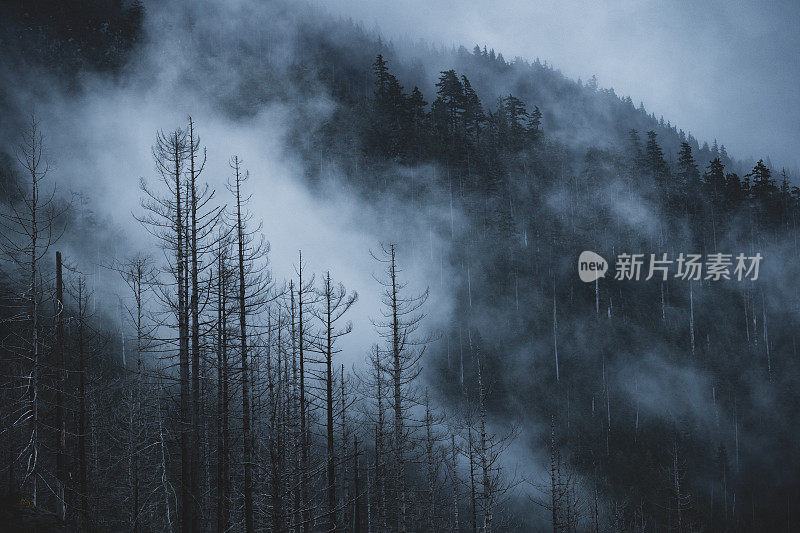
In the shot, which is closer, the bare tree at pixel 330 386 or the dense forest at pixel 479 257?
the bare tree at pixel 330 386

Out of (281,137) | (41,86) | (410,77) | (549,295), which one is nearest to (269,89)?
(281,137)

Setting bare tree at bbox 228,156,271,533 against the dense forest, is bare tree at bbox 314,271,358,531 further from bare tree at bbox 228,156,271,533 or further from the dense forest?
the dense forest

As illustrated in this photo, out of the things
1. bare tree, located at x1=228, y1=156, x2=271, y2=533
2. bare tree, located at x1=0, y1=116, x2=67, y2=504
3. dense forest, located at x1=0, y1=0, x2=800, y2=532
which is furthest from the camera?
dense forest, located at x1=0, y1=0, x2=800, y2=532

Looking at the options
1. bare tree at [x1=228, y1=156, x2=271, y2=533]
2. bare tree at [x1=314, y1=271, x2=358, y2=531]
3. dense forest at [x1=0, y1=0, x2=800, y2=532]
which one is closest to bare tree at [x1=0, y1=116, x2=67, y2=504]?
bare tree at [x1=228, y1=156, x2=271, y2=533]

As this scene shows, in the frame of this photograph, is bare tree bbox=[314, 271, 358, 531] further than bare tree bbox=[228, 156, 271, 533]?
Yes

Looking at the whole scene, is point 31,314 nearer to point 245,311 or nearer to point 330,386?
point 245,311

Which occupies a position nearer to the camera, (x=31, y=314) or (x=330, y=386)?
(x=31, y=314)

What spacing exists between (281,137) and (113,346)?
43.5 meters

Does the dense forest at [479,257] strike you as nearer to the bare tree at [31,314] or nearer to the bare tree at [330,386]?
the bare tree at [31,314]

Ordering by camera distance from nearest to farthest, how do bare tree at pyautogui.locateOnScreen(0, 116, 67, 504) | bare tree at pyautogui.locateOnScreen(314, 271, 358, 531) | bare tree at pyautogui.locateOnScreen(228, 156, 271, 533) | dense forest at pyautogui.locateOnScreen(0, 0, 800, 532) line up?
bare tree at pyautogui.locateOnScreen(0, 116, 67, 504) → bare tree at pyautogui.locateOnScreen(228, 156, 271, 533) → bare tree at pyautogui.locateOnScreen(314, 271, 358, 531) → dense forest at pyautogui.locateOnScreen(0, 0, 800, 532)

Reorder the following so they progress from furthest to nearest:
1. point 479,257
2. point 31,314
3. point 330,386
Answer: point 479,257
point 330,386
point 31,314

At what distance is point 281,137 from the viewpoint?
7725cm

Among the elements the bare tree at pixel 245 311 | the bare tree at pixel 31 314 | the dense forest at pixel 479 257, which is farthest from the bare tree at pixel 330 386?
the dense forest at pixel 479 257

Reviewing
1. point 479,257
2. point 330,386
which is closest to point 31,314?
point 330,386
